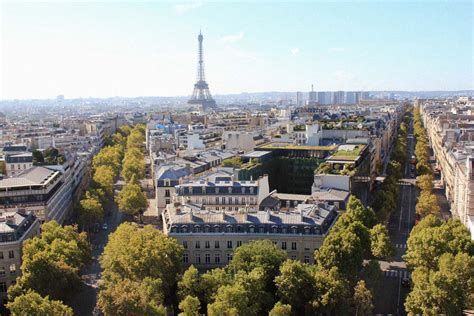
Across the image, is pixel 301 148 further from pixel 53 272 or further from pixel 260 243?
pixel 53 272

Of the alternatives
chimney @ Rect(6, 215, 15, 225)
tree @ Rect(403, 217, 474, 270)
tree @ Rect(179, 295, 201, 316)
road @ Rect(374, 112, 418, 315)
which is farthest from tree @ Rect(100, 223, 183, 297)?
tree @ Rect(403, 217, 474, 270)

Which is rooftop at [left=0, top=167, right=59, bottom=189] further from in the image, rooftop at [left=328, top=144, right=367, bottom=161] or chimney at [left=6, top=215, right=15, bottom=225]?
rooftop at [left=328, top=144, right=367, bottom=161]

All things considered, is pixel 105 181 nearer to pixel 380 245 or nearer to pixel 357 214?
pixel 357 214

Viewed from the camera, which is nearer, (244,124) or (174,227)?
(174,227)

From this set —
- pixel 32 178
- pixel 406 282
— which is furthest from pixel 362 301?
pixel 32 178

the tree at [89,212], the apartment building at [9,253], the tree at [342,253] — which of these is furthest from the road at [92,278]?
the tree at [342,253]

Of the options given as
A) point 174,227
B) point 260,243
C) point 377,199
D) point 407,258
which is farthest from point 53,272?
point 377,199

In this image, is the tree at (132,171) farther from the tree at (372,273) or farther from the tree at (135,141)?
the tree at (372,273)
